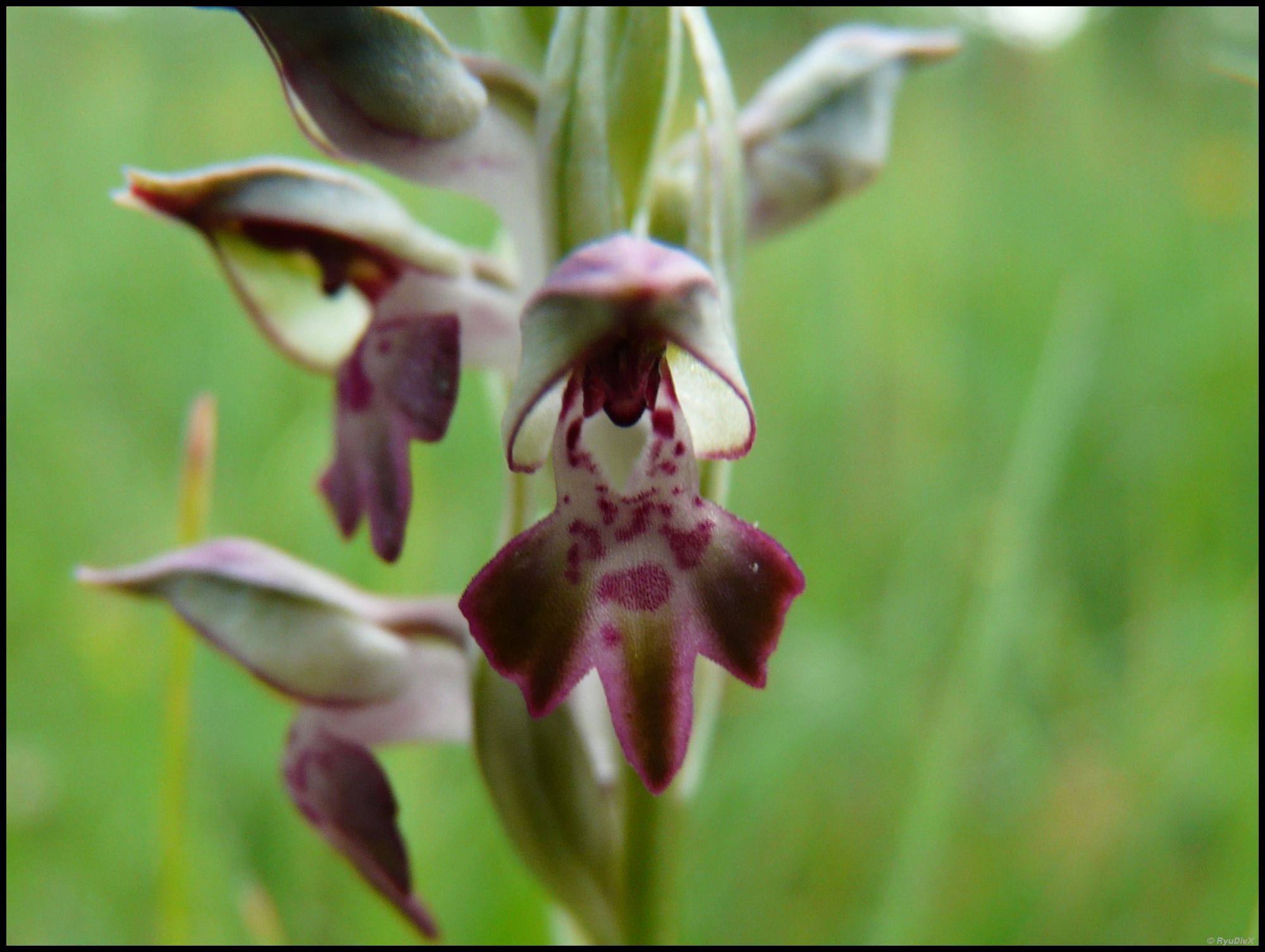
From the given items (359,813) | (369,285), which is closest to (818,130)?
(369,285)

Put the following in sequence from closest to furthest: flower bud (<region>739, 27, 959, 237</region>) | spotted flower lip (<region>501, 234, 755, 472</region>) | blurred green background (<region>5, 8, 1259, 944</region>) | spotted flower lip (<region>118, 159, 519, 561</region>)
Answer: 1. spotted flower lip (<region>501, 234, 755, 472</region>)
2. spotted flower lip (<region>118, 159, 519, 561</region>)
3. flower bud (<region>739, 27, 959, 237</region>)
4. blurred green background (<region>5, 8, 1259, 944</region>)

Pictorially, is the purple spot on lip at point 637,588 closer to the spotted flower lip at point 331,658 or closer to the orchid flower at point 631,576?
the orchid flower at point 631,576

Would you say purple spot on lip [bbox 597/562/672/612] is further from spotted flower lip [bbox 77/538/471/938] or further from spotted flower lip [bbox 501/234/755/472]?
spotted flower lip [bbox 77/538/471/938]

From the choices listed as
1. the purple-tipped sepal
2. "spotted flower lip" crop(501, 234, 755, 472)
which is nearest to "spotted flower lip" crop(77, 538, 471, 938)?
the purple-tipped sepal

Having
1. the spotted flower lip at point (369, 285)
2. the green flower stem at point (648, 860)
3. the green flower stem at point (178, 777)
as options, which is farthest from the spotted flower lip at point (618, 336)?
the green flower stem at point (178, 777)

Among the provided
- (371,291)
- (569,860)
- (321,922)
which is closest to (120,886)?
(321,922)

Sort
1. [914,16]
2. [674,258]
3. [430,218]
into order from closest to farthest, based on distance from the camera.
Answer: [674,258]
[430,218]
[914,16]

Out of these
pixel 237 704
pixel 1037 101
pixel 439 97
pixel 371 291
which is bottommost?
pixel 237 704

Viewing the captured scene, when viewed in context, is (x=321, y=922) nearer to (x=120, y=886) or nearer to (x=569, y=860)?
(x=120, y=886)
